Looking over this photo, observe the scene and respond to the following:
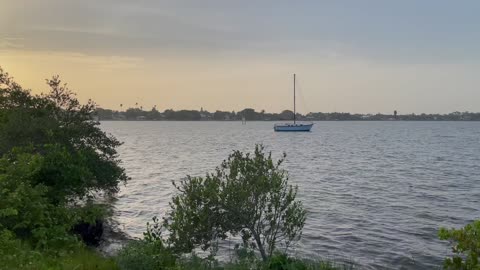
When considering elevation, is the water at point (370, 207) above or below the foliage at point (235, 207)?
below

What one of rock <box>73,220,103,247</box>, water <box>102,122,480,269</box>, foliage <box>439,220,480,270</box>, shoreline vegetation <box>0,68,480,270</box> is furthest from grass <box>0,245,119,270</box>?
water <box>102,122,480,269</box>

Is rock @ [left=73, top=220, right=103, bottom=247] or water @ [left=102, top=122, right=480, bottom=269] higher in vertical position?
rock @ [left=73, top=220, right=103, bottom=247]

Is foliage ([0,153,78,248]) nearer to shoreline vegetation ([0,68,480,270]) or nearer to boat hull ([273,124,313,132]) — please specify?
shoreline vegetation ([0,68,480,270])

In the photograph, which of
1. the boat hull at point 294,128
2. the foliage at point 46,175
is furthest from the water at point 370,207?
the boat hull at point 294,128

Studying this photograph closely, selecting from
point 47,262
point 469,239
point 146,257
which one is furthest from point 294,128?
point 469,239

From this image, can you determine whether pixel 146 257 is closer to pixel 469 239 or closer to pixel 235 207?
pixel 235 207

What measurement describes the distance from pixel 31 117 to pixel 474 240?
642 inches

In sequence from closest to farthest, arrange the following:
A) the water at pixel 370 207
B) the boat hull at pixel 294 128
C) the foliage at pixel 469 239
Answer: the foliage at pixel 469 239
the water at pixel 370 207
the boat hull at pixel 294 128

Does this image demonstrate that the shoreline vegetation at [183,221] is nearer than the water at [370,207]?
Yes

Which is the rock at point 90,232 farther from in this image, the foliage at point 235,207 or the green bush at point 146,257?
the green bush at point 146,257

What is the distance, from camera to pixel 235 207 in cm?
1199

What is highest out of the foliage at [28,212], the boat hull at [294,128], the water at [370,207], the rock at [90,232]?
the foliage at [28,212]

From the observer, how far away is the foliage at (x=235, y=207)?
11867 mm

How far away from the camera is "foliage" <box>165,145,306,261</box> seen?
467 inches
